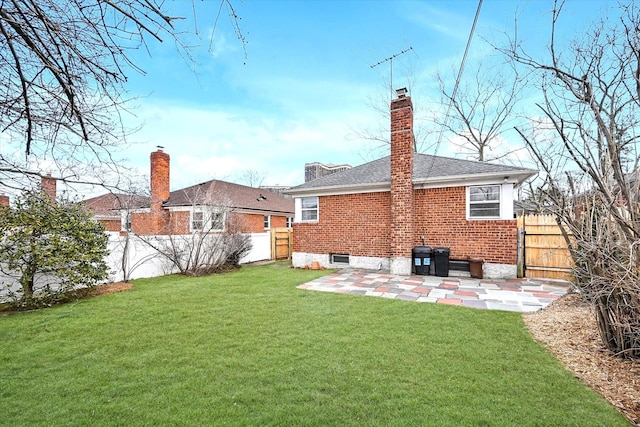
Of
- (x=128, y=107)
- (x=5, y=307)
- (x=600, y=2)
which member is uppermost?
(x=600, y=2)

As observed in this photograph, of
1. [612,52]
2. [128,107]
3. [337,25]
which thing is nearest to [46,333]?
[128,107]

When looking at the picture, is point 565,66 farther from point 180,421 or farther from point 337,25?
point 180,421

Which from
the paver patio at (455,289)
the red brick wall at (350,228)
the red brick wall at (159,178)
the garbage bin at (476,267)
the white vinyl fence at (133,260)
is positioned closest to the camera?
the paver patio at (455,289)

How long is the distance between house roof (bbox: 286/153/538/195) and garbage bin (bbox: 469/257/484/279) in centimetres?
251

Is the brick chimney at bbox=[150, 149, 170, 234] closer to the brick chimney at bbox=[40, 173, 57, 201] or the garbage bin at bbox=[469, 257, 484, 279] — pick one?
the brick chimney at bbox=[40, 173, 57, 201]

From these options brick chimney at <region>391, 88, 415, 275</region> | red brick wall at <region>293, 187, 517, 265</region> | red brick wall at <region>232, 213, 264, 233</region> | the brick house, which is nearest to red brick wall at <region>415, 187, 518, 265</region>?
red brick wall at <region>293, 187, 517, 265</region>

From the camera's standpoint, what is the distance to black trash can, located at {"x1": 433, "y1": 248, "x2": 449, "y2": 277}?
919 cm

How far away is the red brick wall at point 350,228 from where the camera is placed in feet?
34.0

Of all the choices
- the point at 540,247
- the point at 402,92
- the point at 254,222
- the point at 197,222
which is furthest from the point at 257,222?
the point at 540,247

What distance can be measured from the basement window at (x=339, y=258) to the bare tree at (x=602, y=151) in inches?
308

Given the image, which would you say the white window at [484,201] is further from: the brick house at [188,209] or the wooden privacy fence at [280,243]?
the brick house at [188,209]

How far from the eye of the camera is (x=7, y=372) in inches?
133

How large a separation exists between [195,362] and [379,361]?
2279mm

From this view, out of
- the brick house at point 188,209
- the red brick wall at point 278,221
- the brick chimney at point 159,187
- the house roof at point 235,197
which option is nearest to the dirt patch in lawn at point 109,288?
the brick house at point 188,209
